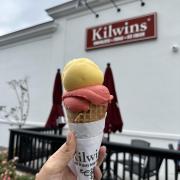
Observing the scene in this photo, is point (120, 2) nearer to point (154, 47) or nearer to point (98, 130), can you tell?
point (154, 47)

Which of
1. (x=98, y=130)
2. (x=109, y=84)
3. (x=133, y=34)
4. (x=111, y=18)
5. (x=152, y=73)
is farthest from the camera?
(x=111, y=18)

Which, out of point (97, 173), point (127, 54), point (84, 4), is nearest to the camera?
point (97, 173)

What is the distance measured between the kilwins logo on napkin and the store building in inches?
239

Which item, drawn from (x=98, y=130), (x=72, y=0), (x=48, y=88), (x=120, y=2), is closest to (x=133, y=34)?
(x=120, y=2)

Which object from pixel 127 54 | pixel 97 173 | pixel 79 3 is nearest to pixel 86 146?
pixel 97 173

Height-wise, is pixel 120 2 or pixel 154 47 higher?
pixel 120 2

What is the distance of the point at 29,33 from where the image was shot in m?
10.9

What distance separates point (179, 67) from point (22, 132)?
13.8 ft

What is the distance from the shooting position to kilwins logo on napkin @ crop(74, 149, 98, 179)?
115 cm

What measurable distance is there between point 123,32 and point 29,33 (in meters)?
4.46

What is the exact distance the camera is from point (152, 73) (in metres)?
7.43

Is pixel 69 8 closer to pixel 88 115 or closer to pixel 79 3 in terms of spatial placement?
pixel 79 3

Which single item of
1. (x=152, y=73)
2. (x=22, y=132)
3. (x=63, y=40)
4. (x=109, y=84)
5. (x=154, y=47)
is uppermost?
(x=63, y=40)

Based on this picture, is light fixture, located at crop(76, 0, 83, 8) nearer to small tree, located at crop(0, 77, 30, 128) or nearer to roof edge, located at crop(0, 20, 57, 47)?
roof edge, located at crop(0, 20, 57, 47)
